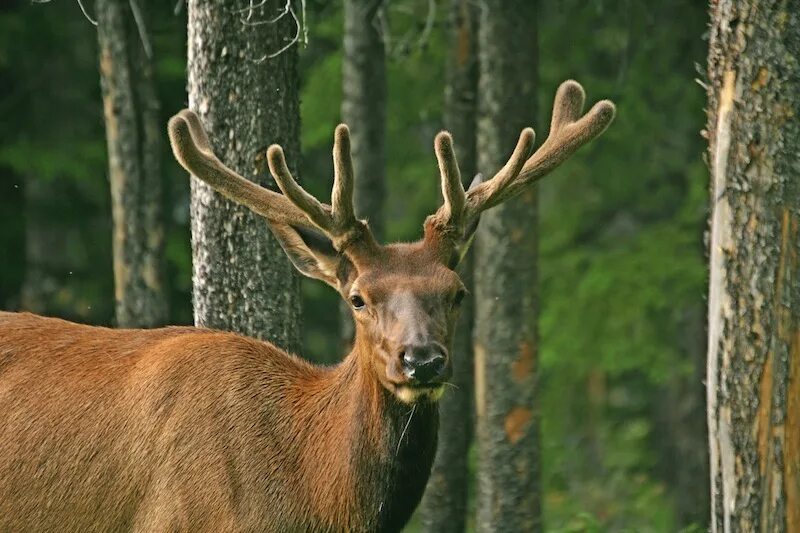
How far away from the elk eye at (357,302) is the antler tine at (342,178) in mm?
392

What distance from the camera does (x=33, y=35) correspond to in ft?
49.1

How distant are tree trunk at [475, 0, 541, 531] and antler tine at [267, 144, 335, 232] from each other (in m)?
3.49

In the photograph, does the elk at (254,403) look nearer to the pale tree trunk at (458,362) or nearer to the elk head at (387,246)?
the elk head at (387,246)

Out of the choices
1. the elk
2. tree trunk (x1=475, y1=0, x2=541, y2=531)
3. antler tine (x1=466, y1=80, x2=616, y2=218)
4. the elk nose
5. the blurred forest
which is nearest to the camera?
the elk nose

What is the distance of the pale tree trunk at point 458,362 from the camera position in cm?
1132

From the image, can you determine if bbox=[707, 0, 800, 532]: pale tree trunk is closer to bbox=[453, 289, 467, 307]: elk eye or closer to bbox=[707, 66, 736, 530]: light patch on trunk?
bbox=[707, 66, 736, 530]: light patch on trunk

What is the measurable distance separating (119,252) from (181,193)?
170 inches

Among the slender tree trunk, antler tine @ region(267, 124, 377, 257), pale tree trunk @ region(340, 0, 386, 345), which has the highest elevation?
pale tree trunk @ region(340, 0, 386, 345)

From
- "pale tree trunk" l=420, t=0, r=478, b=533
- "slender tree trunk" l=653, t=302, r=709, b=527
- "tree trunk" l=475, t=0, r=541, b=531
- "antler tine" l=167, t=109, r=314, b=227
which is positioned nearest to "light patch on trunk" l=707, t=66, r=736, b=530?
"antler tine" l=167, t=109, r=314, b=227

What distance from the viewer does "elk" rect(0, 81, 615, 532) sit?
689 cm

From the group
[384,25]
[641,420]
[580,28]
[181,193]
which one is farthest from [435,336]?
[641,420]

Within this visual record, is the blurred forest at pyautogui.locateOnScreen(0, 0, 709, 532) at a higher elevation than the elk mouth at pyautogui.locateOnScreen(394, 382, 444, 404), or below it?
higher

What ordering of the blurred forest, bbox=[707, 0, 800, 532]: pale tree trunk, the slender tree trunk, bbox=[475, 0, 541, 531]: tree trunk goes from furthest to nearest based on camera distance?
the slender tree trunk
the blurred forest
bbox=[475, 0, 541, 531]: tree trunk
bbox=[707, 0, 800, 532]: pale tree trunk

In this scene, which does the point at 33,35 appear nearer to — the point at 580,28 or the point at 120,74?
the point at 120,74
